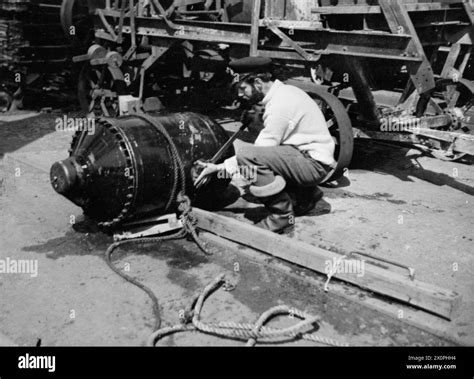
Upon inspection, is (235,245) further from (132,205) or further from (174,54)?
(174,54)

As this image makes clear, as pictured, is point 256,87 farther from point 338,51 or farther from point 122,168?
point 338,51

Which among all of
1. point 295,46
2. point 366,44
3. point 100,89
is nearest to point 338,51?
point 366,44

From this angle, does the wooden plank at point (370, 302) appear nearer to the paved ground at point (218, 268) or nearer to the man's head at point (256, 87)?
the paved ground at point (218, 268)

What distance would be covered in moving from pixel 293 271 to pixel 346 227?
110 centimetres

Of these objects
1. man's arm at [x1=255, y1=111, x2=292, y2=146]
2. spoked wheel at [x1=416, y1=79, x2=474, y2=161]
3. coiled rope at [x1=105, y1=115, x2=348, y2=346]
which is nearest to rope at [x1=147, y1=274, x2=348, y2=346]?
coiled rope at [x1=105, y1=115, x2=348, y2=346]

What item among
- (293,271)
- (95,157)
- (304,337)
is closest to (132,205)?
(95,157)

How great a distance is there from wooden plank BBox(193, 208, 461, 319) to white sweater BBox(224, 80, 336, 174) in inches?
19.9

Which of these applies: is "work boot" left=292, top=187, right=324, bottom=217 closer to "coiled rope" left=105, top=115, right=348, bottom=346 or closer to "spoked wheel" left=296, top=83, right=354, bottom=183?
"spoked wheel" left=296, top=83, right=354, bottom=183

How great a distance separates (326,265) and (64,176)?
2110mm

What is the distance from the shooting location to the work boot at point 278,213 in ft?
14.7

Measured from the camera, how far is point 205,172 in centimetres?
438

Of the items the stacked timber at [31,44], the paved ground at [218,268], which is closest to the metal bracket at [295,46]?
the paved ground at [218,268]

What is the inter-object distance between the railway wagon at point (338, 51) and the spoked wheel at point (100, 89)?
29 mm

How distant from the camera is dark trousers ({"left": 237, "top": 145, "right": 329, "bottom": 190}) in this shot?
171 inches
